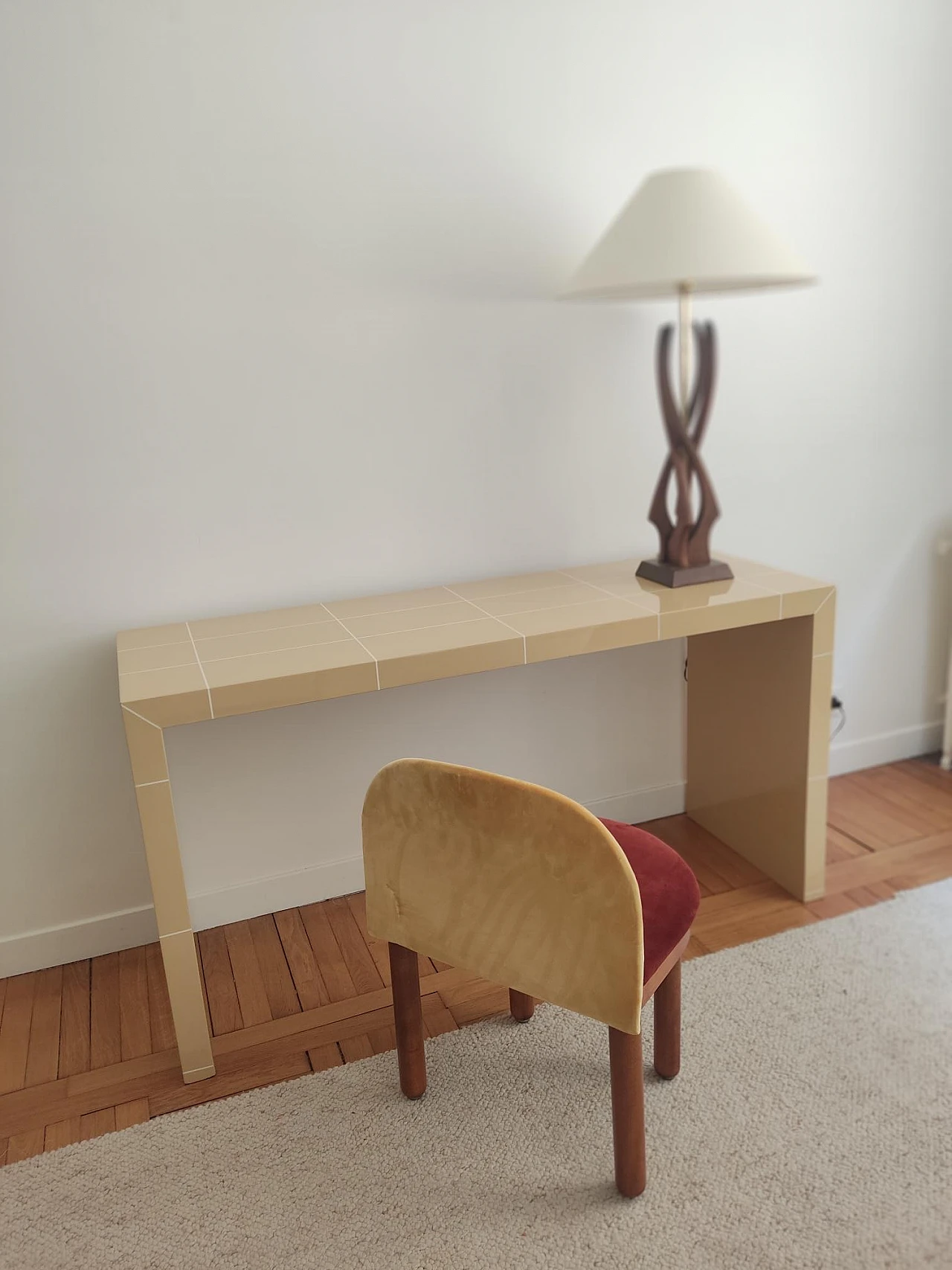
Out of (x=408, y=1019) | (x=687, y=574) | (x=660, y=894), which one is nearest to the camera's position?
(x=660, y=894)

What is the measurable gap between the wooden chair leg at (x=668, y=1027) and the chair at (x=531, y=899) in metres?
0.14

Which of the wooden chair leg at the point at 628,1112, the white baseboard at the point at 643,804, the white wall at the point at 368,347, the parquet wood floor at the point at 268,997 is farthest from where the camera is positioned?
the white baseboard at the point at 643,804

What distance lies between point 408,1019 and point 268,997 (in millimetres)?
477

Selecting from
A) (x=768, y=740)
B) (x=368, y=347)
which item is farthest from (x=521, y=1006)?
(x=368, y=347)

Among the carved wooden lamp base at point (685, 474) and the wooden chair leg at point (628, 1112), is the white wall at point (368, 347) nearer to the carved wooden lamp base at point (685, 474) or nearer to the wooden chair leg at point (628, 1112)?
the carved wooden lamp base at point (685, 474)

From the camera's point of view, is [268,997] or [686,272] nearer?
[686,272]

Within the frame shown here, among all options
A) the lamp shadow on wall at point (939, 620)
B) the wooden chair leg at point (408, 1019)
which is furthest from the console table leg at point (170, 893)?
the lamp shadow on wall at point (939, 620)

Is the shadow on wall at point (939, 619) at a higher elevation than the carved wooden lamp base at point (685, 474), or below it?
below

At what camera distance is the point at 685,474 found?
6.38 ft

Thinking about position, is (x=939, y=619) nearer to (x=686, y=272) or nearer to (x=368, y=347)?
(x=686, y=272)

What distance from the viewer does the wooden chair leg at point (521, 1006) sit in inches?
66.6

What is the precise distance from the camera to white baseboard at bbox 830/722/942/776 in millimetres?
2646

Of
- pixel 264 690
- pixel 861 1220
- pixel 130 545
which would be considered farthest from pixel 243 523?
pixel 861 1220

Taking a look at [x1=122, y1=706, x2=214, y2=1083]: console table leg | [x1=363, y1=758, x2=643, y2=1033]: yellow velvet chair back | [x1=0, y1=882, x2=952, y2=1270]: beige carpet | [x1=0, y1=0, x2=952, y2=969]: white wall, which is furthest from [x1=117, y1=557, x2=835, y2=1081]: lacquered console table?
[x1=363, y1=758, x2=643, y2=1033]: yellow velvet chair back
